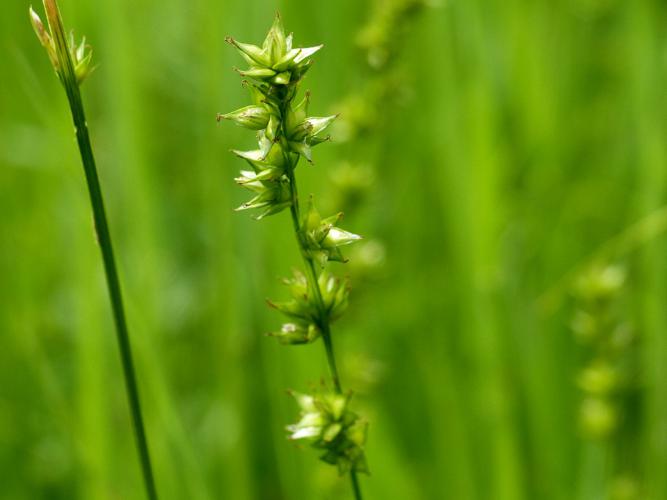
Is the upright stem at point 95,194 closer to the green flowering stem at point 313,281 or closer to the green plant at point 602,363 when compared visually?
the green flowering stem at point 313,281

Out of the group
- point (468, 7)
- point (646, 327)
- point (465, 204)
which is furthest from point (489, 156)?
point (646, 327)

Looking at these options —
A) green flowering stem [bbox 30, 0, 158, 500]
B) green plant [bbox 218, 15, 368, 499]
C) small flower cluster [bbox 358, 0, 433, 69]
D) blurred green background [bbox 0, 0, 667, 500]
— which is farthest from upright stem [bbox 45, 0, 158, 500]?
small flower cluster [bbox 358, 0, 433, 69]

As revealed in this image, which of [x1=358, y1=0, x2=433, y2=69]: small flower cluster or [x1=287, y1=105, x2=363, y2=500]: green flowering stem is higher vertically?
[x1=358, y1=0, x2=433, y2=69]: small flower cluster

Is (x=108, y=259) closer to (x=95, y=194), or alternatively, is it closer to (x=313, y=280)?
Answer: (x=95, y=194)

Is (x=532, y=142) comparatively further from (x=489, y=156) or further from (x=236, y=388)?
(x=236, y=388)

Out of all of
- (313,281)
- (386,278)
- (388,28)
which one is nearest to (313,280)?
(313,281)

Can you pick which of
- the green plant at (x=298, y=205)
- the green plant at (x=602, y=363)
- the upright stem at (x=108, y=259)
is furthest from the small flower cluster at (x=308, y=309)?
the green plant at (x=602, y=363)

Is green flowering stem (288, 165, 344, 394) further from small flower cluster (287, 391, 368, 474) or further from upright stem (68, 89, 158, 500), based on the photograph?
upright stem (68, 89, 158, 500)
